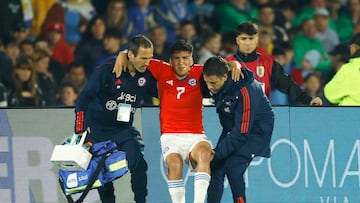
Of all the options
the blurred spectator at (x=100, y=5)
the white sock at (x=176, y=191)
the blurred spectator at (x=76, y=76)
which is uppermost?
the blurred spectator at (x=100, y=5)

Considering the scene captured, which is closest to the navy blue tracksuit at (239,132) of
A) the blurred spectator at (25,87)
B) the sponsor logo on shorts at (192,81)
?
the sponsor logo on shorts at (192,81)

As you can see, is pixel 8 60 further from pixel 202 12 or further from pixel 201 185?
pixel 201 185

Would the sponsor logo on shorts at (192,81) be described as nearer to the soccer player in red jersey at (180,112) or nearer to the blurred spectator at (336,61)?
the soccer player in red jersey at (180,112)

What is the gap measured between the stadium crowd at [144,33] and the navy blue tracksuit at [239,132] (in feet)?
16.1

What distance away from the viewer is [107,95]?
44.0ft

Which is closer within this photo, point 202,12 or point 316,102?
point 316,102

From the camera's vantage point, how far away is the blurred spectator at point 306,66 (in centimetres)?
1986

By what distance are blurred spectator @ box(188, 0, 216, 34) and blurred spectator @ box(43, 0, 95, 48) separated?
1.62 metres

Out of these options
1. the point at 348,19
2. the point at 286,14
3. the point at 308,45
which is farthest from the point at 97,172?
the point at 348,19

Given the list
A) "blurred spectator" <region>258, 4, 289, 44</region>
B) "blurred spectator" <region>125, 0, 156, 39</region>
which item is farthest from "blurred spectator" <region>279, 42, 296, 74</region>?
"blurred spectator" <region>125, 0, 156, 39</region>

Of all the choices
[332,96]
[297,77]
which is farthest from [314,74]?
[332,96]

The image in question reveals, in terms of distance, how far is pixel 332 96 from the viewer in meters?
14.8

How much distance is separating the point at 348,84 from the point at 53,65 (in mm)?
5623

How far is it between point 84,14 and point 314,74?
11.4 ft
